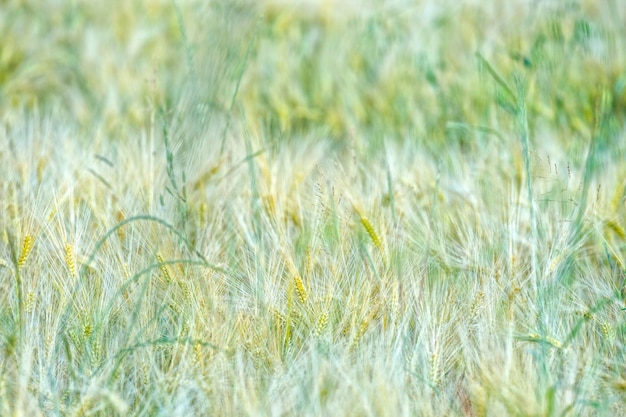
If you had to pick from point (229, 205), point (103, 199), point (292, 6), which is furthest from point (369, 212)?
point (292, 6)

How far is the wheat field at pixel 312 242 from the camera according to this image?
3.74 feet

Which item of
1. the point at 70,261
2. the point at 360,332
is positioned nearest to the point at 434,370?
the point at 360,332

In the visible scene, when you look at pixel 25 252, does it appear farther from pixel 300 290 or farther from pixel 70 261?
pixel 300 290

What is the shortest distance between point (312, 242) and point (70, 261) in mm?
392

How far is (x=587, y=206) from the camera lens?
1.56 metres

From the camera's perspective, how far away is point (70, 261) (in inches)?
53.0

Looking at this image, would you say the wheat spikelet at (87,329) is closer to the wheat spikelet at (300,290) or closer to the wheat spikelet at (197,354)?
the wheat spikelet at (197,354)

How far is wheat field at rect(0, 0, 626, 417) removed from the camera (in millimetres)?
1141

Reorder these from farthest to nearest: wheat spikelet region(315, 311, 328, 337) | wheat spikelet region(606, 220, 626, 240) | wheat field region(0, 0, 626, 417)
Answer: wheat spikelet region(606, 220, 626, 240) < wheat spikelet region(315, 311, 328, 337) < wheat field region(0, 0, 626, 417)

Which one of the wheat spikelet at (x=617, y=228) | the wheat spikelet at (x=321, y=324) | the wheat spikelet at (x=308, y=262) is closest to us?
the wheat spikelet at (x=321, y=324)

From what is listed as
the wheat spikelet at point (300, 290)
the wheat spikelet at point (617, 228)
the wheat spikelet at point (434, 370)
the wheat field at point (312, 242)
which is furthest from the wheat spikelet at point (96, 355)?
the wheat spikelet at point (617, 228)

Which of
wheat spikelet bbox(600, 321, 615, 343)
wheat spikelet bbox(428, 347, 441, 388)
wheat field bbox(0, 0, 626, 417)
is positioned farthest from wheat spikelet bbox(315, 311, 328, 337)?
wheat spikelet bbox(600, 321, 615, 343)

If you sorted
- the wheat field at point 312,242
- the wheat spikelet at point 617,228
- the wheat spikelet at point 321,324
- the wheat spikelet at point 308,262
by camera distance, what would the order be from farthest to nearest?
the wheat spikelet at point 617,228
the wheat spikelet at point 308,262
the wheat spikelet at point 321,324
the wheat field at point 312,242

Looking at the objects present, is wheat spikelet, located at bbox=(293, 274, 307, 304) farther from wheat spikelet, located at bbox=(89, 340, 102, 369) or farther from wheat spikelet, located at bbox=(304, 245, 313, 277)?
wheat spikelet, located at bbox=(89, 340, 102, 369)
